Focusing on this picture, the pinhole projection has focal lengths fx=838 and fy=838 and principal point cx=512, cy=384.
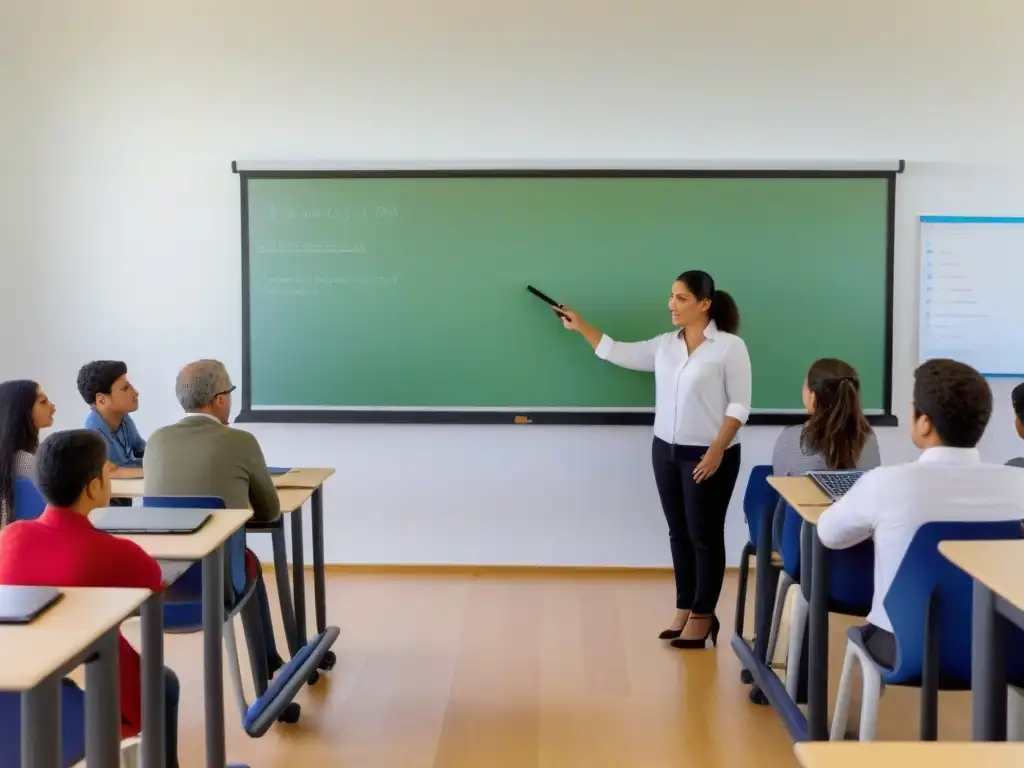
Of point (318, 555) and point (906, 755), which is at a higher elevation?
point (906, 755)

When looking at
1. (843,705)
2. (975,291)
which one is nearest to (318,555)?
(843,705)

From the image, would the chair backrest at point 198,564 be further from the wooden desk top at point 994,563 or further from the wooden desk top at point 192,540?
the wooden desk top at point 994,563

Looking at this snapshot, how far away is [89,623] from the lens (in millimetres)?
1603

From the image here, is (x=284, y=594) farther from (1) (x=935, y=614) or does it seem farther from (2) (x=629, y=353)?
(1) (x=935, y=614)

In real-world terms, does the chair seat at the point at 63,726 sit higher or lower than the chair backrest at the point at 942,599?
lower

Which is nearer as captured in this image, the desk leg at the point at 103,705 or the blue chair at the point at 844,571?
the desk leg at the point at 103,705

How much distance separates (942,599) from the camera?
2031 mm

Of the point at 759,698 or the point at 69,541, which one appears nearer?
the point at 69,541

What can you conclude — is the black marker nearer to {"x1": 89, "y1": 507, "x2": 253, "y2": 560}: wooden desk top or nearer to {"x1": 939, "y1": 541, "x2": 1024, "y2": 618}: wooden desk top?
{"x1": 89, "y1": 507, "x2": 253, "y2": 560}: wooden desk top

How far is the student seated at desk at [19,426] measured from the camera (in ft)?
9.35

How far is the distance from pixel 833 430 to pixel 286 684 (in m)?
2.13

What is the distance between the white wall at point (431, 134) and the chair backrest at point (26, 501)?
5.93ft

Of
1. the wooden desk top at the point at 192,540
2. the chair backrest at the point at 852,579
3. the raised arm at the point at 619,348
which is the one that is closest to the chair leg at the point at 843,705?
the chair backrest at the point at 852,579

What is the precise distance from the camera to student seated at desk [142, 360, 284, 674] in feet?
8.96
